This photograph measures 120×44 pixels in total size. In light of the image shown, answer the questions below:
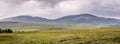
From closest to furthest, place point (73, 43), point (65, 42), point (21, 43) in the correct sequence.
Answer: point (73, 43) → point (65, 42) → point (21, 43)

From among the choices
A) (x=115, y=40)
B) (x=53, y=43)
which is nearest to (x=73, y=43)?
(x=53, y=43)

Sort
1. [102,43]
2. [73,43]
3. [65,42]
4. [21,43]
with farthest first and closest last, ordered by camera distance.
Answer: [21,43]
[65,42]
[73,43]
[102,43]

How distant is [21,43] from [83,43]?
20.0 m

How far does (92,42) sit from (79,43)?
119 inches

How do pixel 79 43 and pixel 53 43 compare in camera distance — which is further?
pixel 53 43

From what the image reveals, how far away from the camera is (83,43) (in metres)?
56.4

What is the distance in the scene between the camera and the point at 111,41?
5659 centimetres

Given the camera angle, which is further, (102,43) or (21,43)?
(21,43)

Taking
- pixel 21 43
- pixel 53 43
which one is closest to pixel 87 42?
pixel 53 43

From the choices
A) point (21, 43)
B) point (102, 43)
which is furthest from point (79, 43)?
point (21, 43)

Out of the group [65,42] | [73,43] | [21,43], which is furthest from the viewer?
[21,43]

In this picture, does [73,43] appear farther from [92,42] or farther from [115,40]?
[115,40]

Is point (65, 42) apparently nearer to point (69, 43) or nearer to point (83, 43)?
point (69, 43)

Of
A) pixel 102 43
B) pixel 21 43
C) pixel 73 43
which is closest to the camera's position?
pixel 102 43
